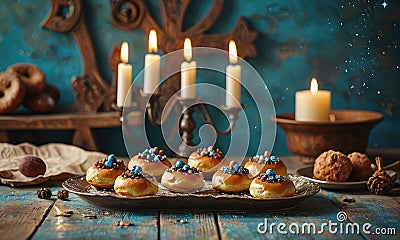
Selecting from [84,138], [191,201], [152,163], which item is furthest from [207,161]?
[84,138]

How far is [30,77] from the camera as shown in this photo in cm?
239

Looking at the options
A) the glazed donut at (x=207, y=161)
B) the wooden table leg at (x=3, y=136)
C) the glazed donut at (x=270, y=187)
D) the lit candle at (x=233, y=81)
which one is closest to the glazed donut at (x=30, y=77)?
the wooden table leg at (x=3, y=136)

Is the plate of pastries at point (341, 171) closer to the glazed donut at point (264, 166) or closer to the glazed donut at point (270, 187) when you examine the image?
the glazed donut at point (264, 166)

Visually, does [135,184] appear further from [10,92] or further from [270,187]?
[10,92]

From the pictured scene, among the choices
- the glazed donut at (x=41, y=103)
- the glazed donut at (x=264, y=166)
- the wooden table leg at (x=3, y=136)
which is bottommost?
the wooden table leg at (x=3, y=136)

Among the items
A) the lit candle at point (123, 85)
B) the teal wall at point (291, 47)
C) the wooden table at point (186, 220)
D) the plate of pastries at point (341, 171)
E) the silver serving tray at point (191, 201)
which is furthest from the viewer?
the teal wall at point (291, 47)

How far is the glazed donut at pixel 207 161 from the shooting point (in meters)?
1.73

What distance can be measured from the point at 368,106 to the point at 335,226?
1145 millimetres

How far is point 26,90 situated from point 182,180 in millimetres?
1026

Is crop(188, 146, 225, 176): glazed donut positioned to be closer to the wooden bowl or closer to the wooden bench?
the wooden bowl

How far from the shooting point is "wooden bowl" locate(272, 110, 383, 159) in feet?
6.59

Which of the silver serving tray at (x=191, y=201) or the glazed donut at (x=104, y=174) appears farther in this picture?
the glazed donut at (x=104, y=174)

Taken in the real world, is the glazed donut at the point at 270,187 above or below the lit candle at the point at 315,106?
below

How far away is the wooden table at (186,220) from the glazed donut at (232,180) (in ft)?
0.26
